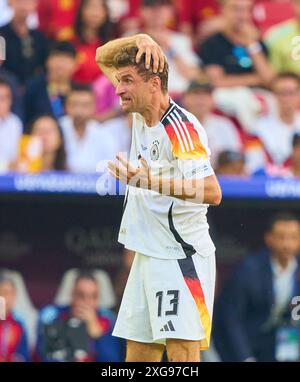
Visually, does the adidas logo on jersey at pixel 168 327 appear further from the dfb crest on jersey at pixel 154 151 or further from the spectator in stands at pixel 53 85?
the spectator in stands at pixel 53 85

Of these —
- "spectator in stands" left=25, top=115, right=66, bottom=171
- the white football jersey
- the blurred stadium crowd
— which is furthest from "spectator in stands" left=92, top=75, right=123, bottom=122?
the white football jersey

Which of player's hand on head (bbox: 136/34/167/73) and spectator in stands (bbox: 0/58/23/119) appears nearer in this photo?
player's hand on head (bbox: 136/34/167/73)

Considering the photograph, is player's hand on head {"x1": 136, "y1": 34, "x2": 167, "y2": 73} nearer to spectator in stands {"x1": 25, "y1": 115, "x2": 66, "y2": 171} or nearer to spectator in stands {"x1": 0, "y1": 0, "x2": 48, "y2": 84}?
spectator in stands {"x1": 25, "y1": 115, "x2": 66, "y2": 171}

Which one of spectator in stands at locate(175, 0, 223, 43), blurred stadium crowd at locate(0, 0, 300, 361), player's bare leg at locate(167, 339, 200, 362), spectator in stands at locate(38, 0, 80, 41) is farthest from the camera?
spectator in stands at locate(175, 0, 223, 43)

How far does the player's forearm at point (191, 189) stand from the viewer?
5.71m

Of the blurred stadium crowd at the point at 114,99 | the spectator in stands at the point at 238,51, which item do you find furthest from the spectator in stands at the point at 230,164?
the spectator in stands at the point at 238,51

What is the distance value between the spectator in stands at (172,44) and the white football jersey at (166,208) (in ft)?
12.3

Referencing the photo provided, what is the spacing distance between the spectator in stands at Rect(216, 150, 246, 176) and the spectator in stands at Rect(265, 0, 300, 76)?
1.09 metres

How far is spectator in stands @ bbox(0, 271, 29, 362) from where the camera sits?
931cm

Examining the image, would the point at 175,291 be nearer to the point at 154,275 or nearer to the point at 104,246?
the point at 154,275

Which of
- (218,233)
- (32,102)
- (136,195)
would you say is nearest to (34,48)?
(32,102)

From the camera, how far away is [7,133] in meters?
9.40

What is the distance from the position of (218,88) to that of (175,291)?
13.4ft

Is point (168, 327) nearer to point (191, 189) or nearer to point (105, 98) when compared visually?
point (191, 189)
